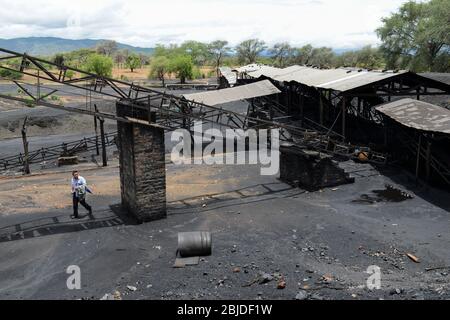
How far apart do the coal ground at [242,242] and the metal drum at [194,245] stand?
0.28m

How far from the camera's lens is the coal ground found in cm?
1035

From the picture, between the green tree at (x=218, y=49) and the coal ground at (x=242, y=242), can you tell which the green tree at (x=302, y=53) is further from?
the coal ground at (x=242, y=242)

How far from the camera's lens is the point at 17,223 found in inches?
587

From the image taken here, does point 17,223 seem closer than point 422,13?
Yes

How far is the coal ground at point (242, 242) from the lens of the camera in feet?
34.0

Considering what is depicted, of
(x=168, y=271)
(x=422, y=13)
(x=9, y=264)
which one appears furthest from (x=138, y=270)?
(x=422, y=13)

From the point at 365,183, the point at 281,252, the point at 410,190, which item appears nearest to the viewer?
the point at 281,252

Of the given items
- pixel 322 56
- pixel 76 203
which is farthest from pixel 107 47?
pixel 76 203

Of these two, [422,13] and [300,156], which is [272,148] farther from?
[422,13]

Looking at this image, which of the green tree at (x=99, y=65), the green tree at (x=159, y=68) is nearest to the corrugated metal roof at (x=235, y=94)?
the green tree at (x=159, y=68)

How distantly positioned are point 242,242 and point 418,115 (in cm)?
1039

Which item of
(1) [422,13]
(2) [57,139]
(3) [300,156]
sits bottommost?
(2) [57,139]

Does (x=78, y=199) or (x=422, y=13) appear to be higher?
(x=422, y=13)

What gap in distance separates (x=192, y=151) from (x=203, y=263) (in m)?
15.2
